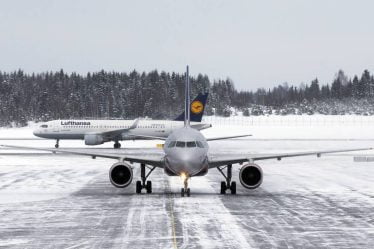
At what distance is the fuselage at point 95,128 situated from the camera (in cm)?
7094

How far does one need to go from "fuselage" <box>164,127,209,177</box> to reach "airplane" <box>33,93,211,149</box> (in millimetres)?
45448

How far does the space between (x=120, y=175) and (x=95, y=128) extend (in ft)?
159

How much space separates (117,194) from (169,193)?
7.54ft

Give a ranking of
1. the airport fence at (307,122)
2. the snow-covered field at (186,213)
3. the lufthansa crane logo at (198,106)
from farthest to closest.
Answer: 1. the airport fence at (307,122)
2. the lufthansa crane logo at (198,106)
3. the snow-covered field at (186,213)

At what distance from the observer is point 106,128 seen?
2889 inches

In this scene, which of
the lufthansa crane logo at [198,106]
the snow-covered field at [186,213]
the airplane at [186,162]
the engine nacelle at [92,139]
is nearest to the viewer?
the snow-covered field at [186,213]

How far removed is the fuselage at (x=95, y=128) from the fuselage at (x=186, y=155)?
4660 cm

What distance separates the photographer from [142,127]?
7531 cm

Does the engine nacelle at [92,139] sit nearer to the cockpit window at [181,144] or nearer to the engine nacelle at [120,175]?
the engine nacelle at [120,175]

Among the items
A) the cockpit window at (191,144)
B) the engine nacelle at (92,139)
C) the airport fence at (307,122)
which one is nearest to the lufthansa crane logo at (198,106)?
the engine nacelle at (92,139)

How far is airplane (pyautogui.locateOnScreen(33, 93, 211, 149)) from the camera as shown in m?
→ 70.8

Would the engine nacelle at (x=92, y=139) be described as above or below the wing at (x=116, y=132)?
below

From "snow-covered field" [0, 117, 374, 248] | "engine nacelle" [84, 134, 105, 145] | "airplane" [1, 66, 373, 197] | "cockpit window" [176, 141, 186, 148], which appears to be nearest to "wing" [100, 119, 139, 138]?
"engine nacelle" [84, 134, 105, 145]

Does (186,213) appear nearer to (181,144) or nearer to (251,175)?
(181,144)
